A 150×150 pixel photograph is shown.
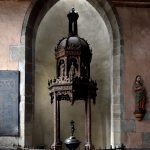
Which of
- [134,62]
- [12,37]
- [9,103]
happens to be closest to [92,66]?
[134,62]

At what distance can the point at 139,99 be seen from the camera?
8.43 metres

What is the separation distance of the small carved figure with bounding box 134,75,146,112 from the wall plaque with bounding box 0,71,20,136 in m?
2.17

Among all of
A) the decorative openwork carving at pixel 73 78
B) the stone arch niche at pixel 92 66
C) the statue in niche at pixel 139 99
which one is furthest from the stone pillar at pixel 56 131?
the statue in niche at pixel 139 99

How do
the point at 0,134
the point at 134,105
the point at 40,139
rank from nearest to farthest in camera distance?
the point at 0,134
the point at 134,105
the point at 40,139

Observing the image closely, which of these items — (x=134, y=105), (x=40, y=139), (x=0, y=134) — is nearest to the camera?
(x=0, y=134)

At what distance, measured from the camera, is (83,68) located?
8.12 metres

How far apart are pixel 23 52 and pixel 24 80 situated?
509mm

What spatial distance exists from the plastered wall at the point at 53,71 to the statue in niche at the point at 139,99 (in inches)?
53.5

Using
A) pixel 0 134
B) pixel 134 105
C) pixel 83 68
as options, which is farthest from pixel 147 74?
pixel 0 134

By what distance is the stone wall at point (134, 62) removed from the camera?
845cm

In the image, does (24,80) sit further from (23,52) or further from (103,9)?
(103,9)

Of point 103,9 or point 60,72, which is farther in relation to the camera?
point 103,9

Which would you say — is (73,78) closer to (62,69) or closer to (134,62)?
(62,69)

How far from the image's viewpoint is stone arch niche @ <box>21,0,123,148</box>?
8.51 metres
